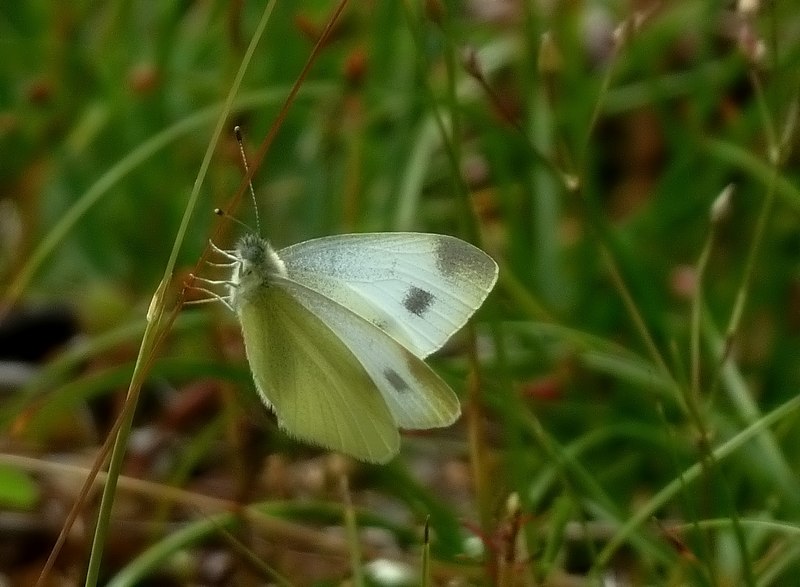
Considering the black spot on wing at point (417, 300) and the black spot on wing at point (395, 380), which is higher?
the black spot on wing at point (417, 300)

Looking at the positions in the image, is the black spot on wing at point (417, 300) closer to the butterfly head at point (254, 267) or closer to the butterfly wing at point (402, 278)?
the butterfly wing at point (402, 278)

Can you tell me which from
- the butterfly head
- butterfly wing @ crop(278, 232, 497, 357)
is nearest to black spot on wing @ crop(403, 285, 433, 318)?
butterfly wing @ crop(278, 232, 497, 357)

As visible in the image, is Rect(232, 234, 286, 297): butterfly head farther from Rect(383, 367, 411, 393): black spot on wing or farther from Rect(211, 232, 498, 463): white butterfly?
Rect(383, 367, 411, 393): black spot on wing

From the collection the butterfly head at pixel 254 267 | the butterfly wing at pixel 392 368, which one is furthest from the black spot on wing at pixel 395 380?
the butterfly head at pixel 254 267

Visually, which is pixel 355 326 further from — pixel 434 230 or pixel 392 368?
pixel 434 230

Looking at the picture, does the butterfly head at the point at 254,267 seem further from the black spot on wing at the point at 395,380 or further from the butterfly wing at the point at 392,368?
the black spot on wing at the point at 395,380

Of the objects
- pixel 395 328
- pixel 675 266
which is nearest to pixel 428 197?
pixel 675 266

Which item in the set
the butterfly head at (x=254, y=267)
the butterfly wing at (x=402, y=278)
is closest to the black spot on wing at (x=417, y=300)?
the butterfly wing at (x=402, y=278)

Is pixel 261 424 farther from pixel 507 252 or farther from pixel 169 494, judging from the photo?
pixel 507 252
